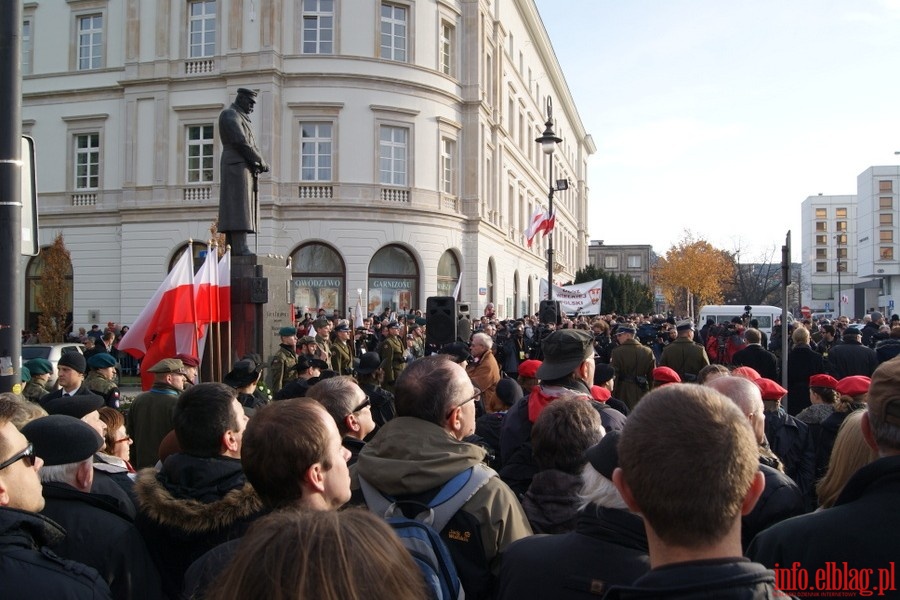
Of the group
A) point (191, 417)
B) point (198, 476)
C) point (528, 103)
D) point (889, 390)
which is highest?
point (528, 103)

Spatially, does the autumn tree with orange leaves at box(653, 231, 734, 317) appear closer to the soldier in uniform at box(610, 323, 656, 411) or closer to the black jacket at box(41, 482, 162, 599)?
the soldier in uniform at box(610, 323, 656, 411)

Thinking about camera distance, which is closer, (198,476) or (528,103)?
(198,476)

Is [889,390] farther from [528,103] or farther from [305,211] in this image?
[528,103]

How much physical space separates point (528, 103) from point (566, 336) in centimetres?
4765

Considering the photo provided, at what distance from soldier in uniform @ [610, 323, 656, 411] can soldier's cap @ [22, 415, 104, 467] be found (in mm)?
8050

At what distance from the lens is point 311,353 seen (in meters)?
11.4

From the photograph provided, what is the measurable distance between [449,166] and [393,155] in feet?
11.1

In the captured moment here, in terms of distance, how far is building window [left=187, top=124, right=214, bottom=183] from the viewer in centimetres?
3206

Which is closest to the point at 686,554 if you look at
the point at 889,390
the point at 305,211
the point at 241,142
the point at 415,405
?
the point at 889,390

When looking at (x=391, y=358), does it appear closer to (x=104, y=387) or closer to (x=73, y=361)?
(x=104, y=387)

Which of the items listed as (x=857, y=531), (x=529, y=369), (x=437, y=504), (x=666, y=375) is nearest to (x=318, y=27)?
(x=529, y=369)

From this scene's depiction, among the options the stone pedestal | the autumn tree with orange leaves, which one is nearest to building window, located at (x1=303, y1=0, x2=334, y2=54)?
the stone pedestal

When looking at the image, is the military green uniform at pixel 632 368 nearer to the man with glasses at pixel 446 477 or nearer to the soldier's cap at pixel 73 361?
the soldier's cap at pixel 73 361

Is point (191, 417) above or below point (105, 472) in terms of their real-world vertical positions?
above
